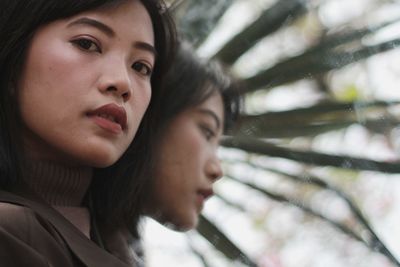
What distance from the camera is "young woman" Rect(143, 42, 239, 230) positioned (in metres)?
Result: 1.50

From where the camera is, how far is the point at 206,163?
1.52 meters

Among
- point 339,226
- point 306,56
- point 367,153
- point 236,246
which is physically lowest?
point 236,246

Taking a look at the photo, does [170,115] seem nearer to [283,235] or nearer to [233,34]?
[233,34]

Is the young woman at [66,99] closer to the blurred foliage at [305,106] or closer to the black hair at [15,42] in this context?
the black hair at [15,42]

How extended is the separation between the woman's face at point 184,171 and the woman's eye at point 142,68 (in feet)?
0.96

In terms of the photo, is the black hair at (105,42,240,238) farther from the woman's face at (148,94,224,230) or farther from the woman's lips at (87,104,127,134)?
the woman's lips at (87,104,127,134)

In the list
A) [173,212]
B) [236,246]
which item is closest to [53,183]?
[173,212]

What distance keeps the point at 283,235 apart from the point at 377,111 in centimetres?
32

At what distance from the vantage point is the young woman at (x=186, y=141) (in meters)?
1.50

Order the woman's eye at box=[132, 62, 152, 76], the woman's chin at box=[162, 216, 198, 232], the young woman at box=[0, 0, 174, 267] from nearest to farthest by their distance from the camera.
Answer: the young woman at box=[0, 0, 174, 267] → the woman's eye at box=[132, 62, 152, 76] → the woman's chin at box=[162, 216, 198, 232]

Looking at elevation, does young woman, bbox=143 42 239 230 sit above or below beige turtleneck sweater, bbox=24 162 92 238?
above

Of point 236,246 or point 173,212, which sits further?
point 236,246

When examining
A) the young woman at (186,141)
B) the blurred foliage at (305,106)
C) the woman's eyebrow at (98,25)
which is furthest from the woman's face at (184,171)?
the woman's eyebrow at (98,25)

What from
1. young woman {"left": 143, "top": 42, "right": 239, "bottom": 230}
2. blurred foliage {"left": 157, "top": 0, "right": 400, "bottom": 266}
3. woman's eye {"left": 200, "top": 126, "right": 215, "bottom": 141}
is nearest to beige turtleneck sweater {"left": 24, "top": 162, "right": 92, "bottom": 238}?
young woman {"left": 143, "top": 42, "right": 239, "bottom": 230}
